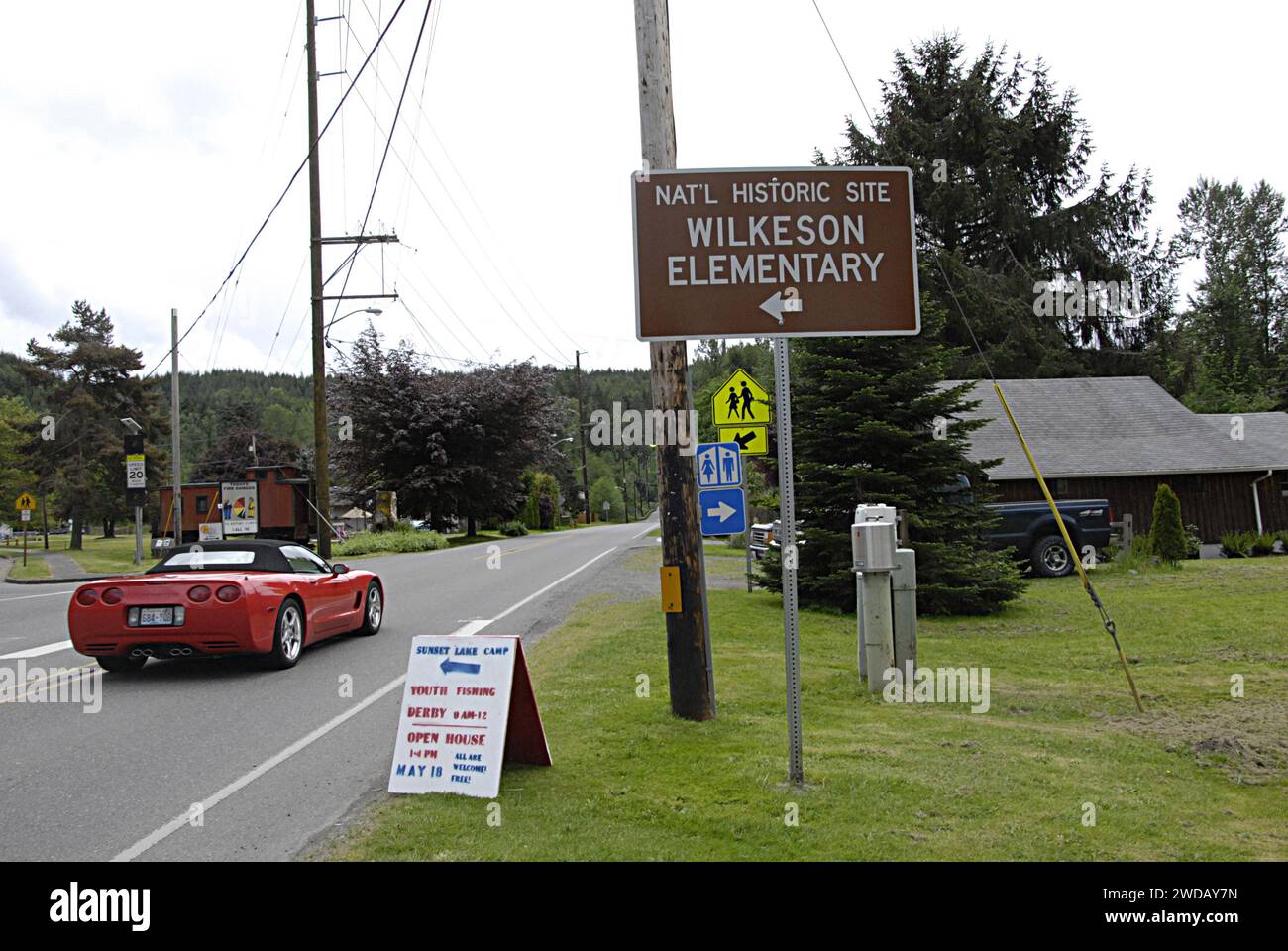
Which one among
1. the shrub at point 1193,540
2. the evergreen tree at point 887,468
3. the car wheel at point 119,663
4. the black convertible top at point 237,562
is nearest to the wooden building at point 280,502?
the evergreen tree at point 887,468

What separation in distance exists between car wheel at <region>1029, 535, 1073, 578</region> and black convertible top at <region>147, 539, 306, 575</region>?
51.7 feet

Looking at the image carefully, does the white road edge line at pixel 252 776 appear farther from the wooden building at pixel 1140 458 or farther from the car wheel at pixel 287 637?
the wooden building at pixel 1140 458

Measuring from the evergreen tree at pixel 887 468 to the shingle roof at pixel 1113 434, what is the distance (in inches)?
510

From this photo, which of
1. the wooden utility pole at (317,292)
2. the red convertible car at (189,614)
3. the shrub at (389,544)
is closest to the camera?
the red convertible car at (189,614)

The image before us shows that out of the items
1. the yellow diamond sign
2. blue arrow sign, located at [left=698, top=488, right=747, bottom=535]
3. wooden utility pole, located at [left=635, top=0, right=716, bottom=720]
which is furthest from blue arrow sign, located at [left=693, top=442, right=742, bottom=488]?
wooden utility pole, located at [left=635, top=0, right=716, bottom=720]

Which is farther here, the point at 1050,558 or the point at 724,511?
the point at 1050,558

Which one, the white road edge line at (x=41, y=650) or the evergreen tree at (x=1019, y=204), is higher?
the evergreen tree at (x=1019, y=204)

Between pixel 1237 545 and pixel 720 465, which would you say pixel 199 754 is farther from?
pixel 1237 545

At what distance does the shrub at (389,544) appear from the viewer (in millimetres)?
36500

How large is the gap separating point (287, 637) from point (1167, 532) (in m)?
18.9

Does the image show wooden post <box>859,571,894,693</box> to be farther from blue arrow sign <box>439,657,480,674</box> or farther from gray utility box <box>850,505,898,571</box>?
blue arrow sign <box>439,657,480,674</box>

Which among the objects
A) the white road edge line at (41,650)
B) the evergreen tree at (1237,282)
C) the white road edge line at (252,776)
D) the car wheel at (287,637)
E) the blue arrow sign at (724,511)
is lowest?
the white road edge line at (252,776)

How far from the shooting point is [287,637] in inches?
390

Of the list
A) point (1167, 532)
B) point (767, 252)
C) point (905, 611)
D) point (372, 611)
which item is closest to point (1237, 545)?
point (1167, 532)
